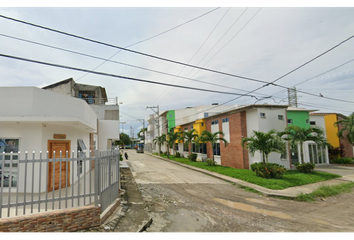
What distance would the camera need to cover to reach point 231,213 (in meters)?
7.40

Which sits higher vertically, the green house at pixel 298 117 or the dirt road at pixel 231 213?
the green house at pixel 298 117

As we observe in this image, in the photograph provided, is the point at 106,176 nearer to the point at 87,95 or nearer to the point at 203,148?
the point at 203,148

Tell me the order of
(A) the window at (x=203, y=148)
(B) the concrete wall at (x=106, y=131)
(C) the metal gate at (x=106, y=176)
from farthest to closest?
(A) the window at (x=203, y=148), (B) the concrete wall at (x=106, y=131), (C) the metal gate at (x=106, y=176)

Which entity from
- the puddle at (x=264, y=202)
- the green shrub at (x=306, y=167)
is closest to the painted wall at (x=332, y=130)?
the green shrub at (x=306, y=167)

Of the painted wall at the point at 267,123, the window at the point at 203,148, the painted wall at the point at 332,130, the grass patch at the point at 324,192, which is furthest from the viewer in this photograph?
the window at the point at 203,148

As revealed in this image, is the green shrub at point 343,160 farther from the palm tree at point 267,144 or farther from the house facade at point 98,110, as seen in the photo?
the house facade at point 98,110

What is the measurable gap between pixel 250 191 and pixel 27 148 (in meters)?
10.4

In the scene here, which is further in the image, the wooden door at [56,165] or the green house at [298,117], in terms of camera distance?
the green house at [298,117]

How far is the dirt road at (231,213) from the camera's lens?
601 cm

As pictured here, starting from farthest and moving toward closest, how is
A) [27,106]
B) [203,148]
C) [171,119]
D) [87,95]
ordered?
[171,119] < [203,148] < [87,95] < [27,106]

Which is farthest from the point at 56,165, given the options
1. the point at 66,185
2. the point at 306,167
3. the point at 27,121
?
the point at 306,167

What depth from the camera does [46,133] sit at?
333 inches

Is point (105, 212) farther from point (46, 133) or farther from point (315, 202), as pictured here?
point (315, 202)
